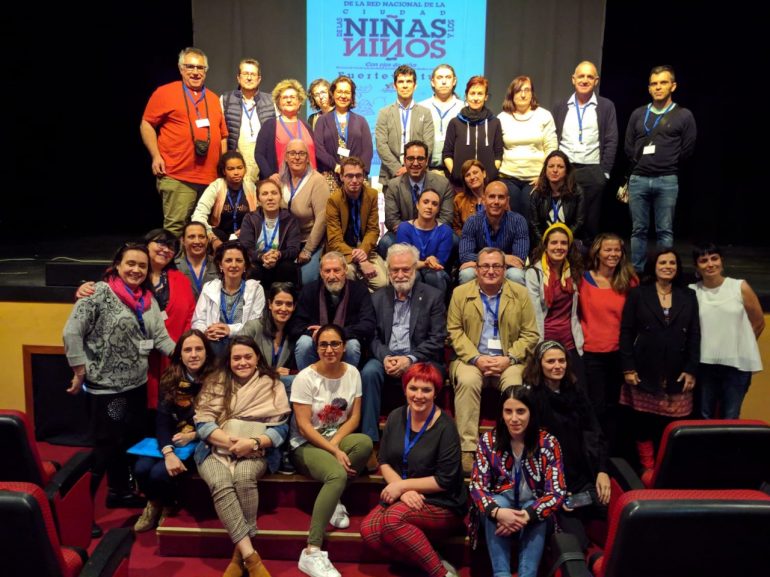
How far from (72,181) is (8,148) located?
0.69m

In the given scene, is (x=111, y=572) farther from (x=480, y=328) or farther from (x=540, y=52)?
(x=540, y=52)

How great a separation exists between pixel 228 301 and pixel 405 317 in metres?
1.06

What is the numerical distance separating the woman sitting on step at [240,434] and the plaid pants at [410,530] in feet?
1.85

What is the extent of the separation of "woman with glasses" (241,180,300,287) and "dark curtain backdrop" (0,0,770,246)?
2.80 meters

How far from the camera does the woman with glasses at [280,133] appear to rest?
5.27 metres

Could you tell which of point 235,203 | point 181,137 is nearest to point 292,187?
point 235,203

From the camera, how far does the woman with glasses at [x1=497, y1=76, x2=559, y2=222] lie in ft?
17.5

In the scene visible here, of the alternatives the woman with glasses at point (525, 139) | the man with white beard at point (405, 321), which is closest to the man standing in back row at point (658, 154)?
the woman with glasses at point (525, 139)

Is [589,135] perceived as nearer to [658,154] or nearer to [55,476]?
[658,154]

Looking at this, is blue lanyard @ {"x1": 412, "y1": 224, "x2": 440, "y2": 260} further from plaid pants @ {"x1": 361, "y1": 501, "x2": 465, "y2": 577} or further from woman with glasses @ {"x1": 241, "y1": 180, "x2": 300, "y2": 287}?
plaid pants @ {"x1": 361, "y1": 501, "x2": 465, "y2": 577}

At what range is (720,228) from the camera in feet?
25.2

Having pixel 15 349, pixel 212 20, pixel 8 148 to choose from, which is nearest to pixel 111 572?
pixel 15 349

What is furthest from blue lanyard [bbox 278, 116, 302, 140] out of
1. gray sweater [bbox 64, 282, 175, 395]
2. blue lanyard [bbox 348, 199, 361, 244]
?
gray sweater [bbox 64, 282, 175, 395]

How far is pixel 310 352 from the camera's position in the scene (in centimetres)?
412
